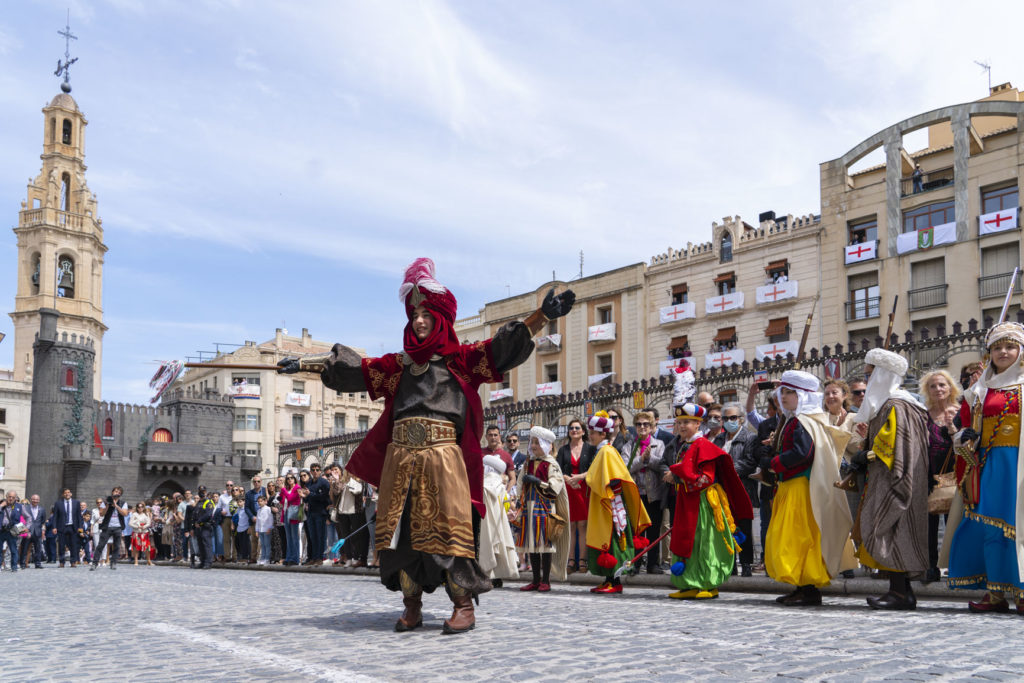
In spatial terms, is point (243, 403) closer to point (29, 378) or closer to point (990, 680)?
point (29, 378)

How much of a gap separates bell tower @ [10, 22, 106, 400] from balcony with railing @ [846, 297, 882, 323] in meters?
67.9

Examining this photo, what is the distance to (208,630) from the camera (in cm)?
632

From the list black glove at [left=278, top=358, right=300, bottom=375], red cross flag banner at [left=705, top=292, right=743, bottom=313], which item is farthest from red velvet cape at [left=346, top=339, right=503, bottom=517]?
red cross flag banner at [left=705, top=292, right=743, bottom=313]

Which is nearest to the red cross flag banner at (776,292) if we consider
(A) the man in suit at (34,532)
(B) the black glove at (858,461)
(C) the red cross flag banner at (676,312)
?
(C) the red cross flag banner at (676,312)

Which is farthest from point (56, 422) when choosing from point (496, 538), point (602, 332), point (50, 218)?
point (496, 538)

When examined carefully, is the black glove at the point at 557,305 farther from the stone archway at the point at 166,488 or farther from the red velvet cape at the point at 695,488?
the stone archway at the point at 166,488

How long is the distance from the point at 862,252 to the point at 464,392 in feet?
123

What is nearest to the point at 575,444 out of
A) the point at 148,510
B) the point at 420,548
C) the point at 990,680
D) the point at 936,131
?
the point at 420,548

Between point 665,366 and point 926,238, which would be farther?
point 665,366

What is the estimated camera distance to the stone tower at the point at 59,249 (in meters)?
87.8

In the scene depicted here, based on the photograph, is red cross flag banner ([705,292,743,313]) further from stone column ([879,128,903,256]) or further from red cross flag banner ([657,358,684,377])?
stone column ([879,128,903,256])

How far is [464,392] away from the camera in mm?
6531

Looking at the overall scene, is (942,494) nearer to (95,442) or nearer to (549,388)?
(549,388)

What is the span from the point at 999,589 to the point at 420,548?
3.92 m
